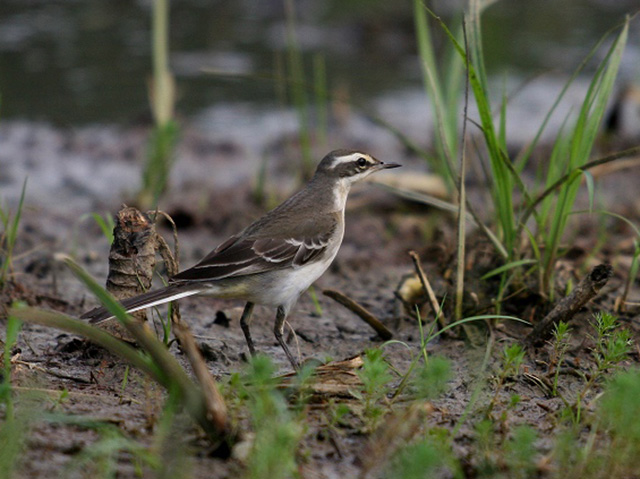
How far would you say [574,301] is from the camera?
5414mm

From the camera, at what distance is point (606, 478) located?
12.4 feet

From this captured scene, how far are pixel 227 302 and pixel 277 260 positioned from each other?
1246 mm

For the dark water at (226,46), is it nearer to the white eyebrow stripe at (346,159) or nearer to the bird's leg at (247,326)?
the white eyebrow stripe at (346,159)

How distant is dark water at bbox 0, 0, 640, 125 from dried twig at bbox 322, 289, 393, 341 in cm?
732

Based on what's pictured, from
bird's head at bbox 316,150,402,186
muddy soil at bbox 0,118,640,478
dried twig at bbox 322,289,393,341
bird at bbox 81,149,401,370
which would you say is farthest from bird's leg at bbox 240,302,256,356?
bird's head at bbox 316,150,402,186

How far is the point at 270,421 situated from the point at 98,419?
0.95 m

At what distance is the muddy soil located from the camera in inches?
169

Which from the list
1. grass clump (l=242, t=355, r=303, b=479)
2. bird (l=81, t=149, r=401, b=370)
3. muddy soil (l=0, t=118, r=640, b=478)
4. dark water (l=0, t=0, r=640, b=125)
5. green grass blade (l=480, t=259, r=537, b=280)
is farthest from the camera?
dark water (l=0, t=0, r=640, b=125)

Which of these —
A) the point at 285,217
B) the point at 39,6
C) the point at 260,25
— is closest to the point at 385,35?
the point at 260,25

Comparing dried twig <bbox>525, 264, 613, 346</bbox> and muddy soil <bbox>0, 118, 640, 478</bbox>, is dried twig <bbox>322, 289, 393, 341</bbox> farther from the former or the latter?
dried twig <bbox>525, 264, 613, 346</bbox>

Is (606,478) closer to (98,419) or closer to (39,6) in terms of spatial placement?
(98,419)

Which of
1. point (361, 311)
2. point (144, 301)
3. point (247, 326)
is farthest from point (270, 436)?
point (361, 311)

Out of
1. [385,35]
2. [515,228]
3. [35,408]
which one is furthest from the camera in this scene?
[385,35]

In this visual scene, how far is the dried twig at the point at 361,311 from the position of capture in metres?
6.12
